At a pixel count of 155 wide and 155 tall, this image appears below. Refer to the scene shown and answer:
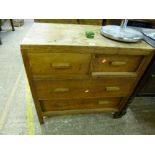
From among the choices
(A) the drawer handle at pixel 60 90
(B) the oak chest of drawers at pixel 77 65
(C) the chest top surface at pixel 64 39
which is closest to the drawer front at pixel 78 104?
(B) the oak chest of drawers at pixel 77 65

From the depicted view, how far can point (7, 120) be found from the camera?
137 centimetres

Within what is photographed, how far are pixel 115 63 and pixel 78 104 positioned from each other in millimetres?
523

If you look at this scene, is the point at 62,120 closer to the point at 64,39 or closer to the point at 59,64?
the point at 59,64

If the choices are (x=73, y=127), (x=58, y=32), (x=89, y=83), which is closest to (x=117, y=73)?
(x=89, y=83)

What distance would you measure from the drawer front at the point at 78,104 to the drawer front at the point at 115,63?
372 mm

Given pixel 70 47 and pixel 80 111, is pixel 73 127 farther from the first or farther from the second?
pixel 70 47

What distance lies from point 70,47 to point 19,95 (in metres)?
1.10

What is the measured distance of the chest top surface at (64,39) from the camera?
2.67 ft

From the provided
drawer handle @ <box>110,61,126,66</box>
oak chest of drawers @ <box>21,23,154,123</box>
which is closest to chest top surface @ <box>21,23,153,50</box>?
oak chest of drawers @ <box>21,23,154,123</box>

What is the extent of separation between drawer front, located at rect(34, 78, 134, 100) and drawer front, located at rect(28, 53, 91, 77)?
0.08 m

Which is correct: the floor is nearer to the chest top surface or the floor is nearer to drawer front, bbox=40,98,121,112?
drawer front, bbox=40,98,121,112

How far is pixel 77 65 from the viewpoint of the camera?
0.92 m

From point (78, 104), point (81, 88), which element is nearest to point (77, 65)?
point (81, 88)
